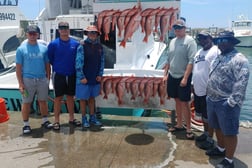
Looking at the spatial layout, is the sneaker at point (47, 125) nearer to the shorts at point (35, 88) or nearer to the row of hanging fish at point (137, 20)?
the shorts at point (35, 88)

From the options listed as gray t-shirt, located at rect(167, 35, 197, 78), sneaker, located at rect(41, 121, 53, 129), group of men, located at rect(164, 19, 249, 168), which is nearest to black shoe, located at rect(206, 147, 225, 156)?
group of men, located at rect(164, 19, 249, 168)

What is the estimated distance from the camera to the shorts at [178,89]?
3996 millimetres

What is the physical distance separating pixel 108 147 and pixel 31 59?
1788mm

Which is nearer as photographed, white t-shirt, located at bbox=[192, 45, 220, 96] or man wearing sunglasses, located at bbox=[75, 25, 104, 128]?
white t-shirt, located at bbox=[192, 45, 220, 96]

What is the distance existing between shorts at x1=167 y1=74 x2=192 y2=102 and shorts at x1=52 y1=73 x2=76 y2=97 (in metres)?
1.56

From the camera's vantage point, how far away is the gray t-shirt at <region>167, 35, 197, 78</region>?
389 centimetres

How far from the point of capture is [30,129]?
4531 millimetres

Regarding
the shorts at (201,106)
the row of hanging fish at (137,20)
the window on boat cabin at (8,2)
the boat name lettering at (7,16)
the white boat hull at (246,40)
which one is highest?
the window on boat cabin at (8,2)

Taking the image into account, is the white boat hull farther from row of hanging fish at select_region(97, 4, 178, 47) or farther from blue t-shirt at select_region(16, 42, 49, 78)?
blue t-shirt at select_region(16, 42, 49, 78)

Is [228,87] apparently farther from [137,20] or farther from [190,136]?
[137,20]

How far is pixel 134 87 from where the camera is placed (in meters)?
4.78

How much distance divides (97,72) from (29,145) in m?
1.54

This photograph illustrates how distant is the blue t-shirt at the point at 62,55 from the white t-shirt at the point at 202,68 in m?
1.92

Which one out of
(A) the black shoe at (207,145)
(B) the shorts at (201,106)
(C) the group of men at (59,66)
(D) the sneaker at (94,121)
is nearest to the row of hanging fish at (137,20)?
(C) the group of men at (59,66)
